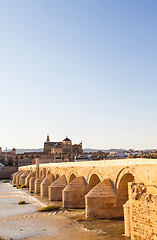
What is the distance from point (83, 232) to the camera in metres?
11.4

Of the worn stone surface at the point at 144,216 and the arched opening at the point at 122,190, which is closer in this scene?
the worn stone surface at the point at 144,216

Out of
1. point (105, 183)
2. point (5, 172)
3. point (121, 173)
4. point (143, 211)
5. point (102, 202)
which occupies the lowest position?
point (5, 172)

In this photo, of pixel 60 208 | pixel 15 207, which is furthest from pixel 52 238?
pixel 15 207

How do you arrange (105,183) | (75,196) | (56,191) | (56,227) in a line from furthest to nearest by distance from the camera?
1. (56,191)
2. (75,196)
3. (105,183)
4. (56,227)

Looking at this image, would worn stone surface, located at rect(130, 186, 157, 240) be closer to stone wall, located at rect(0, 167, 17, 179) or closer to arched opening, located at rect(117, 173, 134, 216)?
arched opening, located at rect(117, 173, 134, 216)

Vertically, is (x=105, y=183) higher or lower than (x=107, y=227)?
higher

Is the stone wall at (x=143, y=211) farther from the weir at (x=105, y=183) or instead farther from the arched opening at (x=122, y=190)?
the arched opening at (x=122, y=190)

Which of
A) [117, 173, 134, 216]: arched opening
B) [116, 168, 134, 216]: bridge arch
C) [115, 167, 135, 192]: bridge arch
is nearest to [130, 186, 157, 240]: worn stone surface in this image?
[115, 167, 135, 192]: bridge arch

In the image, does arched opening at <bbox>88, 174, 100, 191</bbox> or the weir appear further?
arched opening at <bbox>88, 174, 100, 191</bbox>

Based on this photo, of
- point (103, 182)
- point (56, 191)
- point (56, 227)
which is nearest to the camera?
point (56, 227)

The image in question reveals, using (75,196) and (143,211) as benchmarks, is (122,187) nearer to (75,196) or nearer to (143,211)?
(143,211)

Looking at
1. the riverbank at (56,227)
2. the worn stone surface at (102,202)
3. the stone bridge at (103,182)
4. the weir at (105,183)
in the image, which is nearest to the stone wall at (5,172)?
the weir at (105,183)

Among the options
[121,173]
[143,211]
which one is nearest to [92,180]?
[121,173]

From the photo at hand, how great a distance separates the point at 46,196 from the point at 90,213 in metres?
11.6
